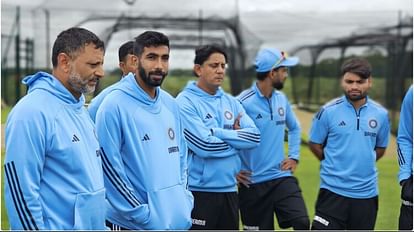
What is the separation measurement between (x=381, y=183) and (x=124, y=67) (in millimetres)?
6477

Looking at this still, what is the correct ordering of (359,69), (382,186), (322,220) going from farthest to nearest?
(382,186) < (322,220) < (359,69)

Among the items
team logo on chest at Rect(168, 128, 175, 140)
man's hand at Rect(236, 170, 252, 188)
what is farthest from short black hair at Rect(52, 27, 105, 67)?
man's hand at Rect(236, 170, 252, 188)

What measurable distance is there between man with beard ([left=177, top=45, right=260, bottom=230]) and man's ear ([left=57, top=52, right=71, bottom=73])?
6.53 ft

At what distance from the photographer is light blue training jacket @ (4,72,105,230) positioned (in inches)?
129

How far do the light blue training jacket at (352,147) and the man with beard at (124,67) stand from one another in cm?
191

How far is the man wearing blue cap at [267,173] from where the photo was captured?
6414 mm

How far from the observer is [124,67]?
5285mm

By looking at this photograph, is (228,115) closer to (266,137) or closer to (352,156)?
(266,137)

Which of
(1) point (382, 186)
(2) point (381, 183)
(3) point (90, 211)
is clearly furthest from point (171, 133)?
(2) point (381, 183)

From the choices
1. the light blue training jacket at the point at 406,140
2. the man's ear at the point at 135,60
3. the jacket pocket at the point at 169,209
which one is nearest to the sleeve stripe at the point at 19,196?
the jacket pocket at the point at 169,209

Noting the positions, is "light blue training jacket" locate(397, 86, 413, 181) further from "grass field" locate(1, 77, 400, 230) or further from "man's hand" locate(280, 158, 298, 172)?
"grass field" locate(1, 77, 400, 230)

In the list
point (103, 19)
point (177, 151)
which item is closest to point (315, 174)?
point (103, 19)

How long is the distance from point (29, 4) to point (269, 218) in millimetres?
7568

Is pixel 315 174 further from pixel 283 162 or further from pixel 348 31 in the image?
pixel 283 162
